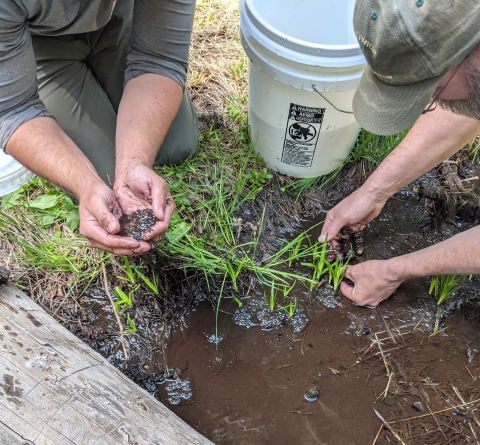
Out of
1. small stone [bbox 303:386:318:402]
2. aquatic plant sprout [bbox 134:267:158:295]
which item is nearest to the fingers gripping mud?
small stone [bbox 303:386:318:402]

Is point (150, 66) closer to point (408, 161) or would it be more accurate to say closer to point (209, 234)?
point (209, 234)

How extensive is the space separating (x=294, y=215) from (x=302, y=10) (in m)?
0.95

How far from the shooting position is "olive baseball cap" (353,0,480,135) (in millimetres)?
837

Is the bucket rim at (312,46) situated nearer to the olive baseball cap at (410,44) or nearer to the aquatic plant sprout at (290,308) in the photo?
the olive baseball cap at (410,44)

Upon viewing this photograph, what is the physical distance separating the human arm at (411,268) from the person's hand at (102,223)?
0.90m

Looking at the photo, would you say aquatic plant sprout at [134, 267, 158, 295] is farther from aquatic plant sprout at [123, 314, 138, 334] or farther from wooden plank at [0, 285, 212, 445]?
wooden plank at [0, 285, 212, 445]

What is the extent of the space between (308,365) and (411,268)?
54 centimetres

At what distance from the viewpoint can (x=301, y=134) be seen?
2.00 meters

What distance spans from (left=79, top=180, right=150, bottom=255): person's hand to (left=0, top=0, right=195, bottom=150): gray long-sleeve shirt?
38 centimetres

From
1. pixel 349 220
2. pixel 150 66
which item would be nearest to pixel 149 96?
pixel 150 66

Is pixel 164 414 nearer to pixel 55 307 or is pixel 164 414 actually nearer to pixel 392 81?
pixel 55 307

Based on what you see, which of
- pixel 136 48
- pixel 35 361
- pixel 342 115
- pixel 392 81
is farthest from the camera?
pixel 342 115

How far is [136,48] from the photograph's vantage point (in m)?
1.79

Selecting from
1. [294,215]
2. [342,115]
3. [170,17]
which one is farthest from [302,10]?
[294,215]
